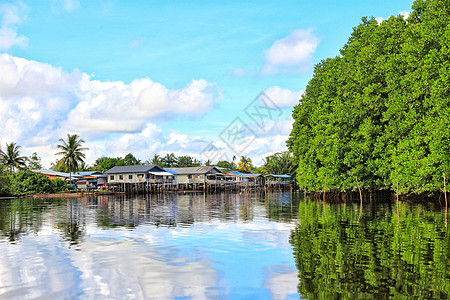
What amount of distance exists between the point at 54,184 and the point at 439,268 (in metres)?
76.7

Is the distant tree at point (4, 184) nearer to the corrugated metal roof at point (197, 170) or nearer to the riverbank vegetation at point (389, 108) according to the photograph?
the corrugated metal roof at point (197, 170)

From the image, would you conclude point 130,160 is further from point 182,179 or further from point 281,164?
point 281,164

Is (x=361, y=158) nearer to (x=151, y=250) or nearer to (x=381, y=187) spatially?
(x=381, y=187)

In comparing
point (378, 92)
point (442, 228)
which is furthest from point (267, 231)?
point (378, 92)

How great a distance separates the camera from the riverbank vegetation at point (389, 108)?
2566 cm

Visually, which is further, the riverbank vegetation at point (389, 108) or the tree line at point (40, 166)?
the tree line at point (40, 166)

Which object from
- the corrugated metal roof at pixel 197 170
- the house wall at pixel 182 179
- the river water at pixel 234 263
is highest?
the corrugated metal roof at pixel 197 170

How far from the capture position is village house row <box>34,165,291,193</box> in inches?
3420

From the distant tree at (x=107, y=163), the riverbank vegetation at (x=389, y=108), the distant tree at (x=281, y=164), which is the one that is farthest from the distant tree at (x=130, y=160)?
the riverbank vegetation at (x=389, y=108)

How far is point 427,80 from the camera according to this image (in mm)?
26172

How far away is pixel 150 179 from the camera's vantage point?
86875 millimetres

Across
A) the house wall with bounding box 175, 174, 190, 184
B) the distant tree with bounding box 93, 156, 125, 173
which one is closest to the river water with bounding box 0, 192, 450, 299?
the house wall with bounding box 175, 174, 190, 184

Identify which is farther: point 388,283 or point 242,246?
point 242,246

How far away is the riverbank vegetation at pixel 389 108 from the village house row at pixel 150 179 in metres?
49.3
